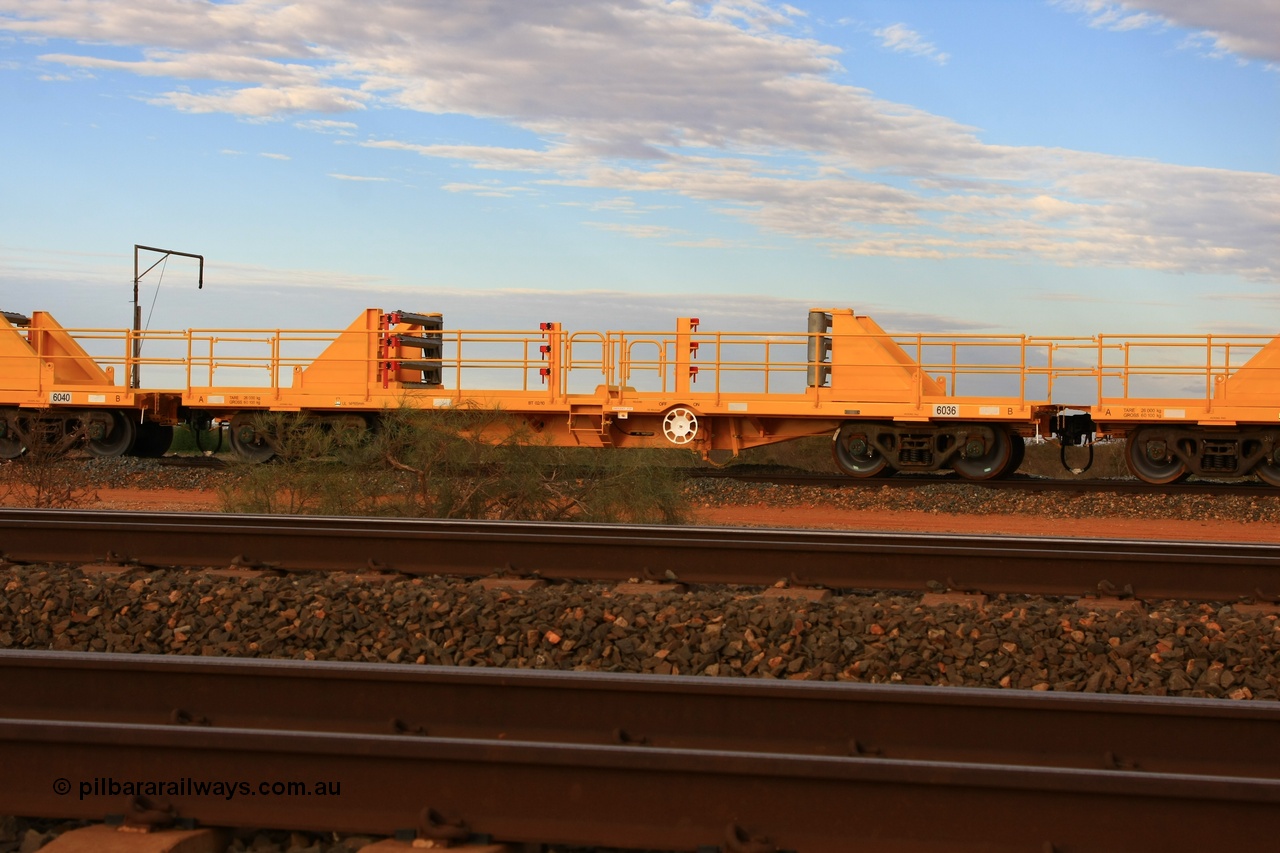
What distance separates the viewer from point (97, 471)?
63.4 feet

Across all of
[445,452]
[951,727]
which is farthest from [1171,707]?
[445,452]

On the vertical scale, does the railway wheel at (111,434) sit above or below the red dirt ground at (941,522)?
above

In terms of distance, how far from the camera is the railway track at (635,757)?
3840mm

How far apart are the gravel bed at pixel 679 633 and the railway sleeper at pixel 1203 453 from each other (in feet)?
37.3

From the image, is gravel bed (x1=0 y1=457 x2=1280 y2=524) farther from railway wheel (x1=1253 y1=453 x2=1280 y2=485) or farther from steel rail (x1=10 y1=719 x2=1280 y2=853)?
steel rail (x1=10 y1=719 x2=1280 y2=853)

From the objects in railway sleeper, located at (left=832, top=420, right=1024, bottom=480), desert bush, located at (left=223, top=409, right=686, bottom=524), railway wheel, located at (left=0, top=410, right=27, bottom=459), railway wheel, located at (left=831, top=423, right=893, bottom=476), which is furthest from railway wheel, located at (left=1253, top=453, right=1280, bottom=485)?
railway wheel, located at (left=0, top=410, right=27, bottom=459)

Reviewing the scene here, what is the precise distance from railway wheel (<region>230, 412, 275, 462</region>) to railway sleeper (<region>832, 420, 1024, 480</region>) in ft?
33.0

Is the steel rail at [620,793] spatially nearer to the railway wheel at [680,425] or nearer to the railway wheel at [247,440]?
the railway wheel at [680,425]

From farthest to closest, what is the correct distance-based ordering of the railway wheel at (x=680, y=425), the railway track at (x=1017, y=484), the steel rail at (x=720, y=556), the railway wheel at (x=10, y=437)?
the railway wheel at (x=10, y=437), the railway wheel at (x=680, y=425), the railway track at (x=1017, y=484), the steel rail at (x=720, y=556)

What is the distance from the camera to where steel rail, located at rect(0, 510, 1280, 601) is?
838cm

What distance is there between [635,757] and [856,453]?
1559cm

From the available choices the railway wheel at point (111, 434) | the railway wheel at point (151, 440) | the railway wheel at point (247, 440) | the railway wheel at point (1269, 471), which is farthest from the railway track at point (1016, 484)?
the railway wheel at point (151, 440)

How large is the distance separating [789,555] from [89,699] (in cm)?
501
